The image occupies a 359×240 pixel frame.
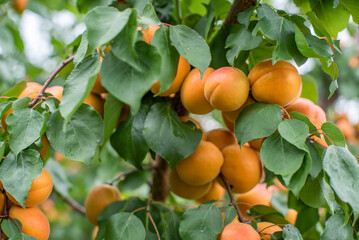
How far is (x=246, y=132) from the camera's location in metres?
0.65

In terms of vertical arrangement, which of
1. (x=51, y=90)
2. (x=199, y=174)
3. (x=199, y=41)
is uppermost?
(x=199, y=41)

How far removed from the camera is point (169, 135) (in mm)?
723

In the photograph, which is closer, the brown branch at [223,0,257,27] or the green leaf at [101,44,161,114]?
the green leaf at [101,44,161,114]

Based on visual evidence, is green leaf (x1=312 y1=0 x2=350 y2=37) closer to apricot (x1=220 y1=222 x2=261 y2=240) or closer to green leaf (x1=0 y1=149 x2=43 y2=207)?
apricot (x1=220 y1=222 x2=261 y2=240)

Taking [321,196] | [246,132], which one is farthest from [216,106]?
[321,196]

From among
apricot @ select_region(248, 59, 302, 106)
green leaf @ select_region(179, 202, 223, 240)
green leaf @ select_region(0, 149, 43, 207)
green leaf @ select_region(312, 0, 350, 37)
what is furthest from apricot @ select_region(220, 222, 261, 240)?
green leaf @ select_region(312, 0, 350, 37)

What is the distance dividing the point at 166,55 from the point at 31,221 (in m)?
0.37

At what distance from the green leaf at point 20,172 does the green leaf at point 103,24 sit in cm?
24

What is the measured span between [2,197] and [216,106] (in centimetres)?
41

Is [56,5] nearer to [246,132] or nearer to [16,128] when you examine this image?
[16,128]

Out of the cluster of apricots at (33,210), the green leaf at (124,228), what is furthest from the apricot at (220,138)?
the cluster of apricots at (33,210)

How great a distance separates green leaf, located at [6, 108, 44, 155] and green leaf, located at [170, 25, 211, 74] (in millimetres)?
255

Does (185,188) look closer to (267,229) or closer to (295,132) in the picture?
(267,229)

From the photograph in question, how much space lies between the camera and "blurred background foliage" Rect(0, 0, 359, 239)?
3.09 feet
